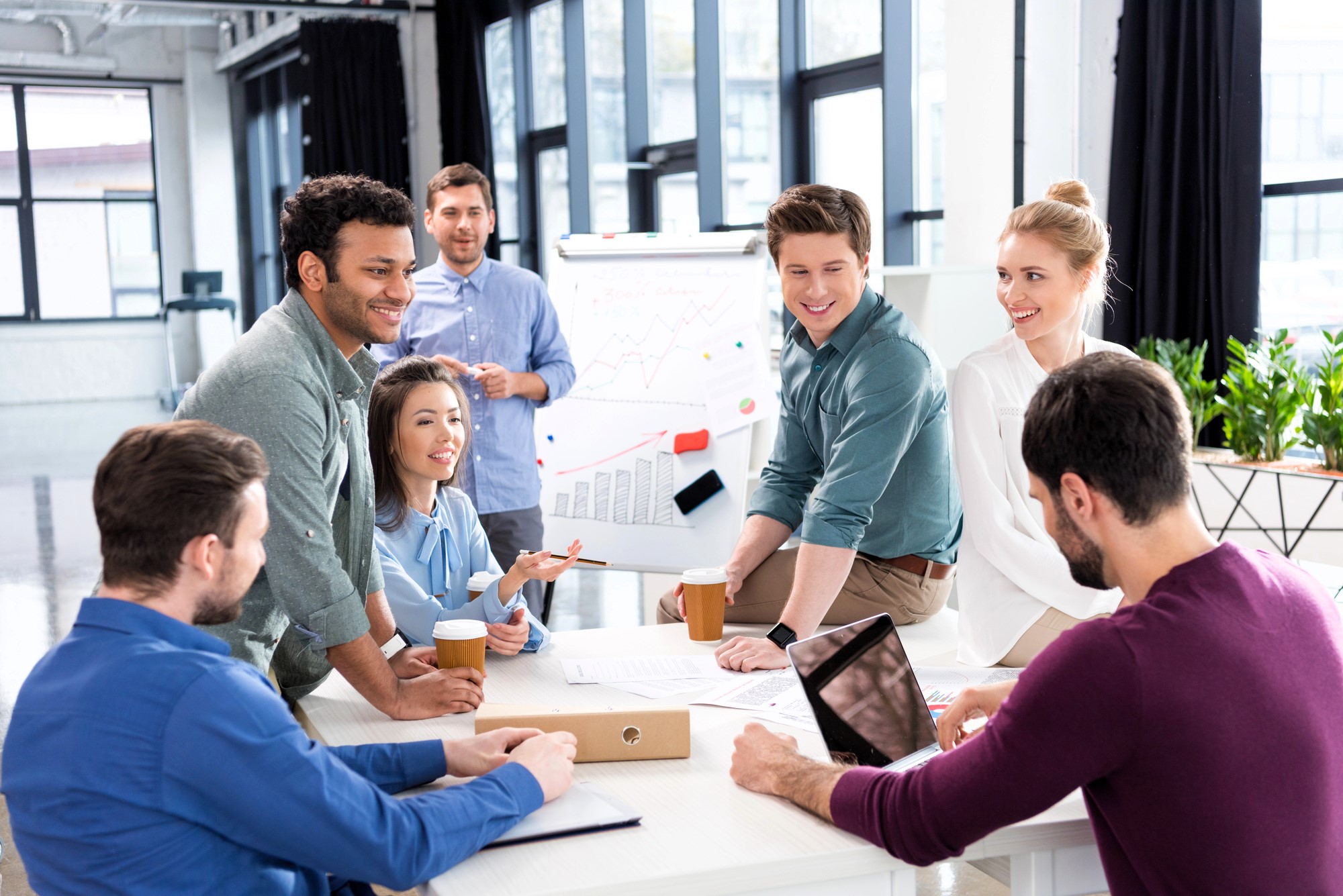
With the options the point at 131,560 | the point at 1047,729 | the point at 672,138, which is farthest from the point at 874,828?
the point at 672,138

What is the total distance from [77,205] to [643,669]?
42.2 feet

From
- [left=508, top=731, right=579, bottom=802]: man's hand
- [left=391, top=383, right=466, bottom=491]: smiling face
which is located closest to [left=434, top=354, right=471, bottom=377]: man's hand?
[left=391, top=383, right=466, bottom=491]: smiling face

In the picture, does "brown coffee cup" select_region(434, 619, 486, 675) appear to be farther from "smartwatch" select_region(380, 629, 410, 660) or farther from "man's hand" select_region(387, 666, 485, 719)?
"smartwatch" select_region(380, 629, 410, 660)

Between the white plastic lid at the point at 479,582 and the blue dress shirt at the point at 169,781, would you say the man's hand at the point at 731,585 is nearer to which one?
the white plastic lid at the point at 479,582

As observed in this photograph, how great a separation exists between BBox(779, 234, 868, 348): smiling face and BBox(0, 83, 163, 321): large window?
1243 centimetres

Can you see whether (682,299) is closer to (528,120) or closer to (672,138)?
(672,138)

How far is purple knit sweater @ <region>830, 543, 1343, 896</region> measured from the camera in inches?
43.3

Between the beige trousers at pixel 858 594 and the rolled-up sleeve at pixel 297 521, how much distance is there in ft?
2.74

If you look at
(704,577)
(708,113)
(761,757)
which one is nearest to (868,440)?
(704,577)

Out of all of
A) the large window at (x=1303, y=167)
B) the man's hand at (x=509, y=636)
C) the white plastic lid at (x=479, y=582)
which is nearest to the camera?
the man's hand at (x=509, y=636)

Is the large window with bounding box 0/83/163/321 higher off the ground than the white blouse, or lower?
higher

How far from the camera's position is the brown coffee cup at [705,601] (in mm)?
2048

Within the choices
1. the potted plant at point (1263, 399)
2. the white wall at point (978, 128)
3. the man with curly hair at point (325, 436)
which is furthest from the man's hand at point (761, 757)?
the white wall at point (978, 128)

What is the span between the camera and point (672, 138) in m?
6.49
